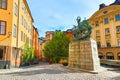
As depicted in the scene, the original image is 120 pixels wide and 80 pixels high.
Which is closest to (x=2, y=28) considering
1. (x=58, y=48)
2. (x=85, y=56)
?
(x=85, y=56)

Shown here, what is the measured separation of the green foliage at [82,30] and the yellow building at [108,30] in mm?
21638

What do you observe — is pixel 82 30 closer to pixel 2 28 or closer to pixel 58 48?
pixel 2 28

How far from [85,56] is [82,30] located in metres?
3.59

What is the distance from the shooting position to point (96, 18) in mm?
46844

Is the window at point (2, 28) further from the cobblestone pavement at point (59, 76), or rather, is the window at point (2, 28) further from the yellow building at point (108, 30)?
the yellow building at point (108, 30)

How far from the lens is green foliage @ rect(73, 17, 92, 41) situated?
20.5 meters

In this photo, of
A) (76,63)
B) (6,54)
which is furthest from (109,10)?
(6,54)

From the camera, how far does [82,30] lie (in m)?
20.8

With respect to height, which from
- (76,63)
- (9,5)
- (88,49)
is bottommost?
(76,63)

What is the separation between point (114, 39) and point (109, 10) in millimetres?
8221

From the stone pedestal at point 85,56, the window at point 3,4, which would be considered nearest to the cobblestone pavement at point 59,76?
the stone pedestal at point 85,56

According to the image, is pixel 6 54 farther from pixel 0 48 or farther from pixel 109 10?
pixel 109 10

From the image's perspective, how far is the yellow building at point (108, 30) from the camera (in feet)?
134

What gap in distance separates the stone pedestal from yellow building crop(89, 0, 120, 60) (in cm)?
2183
